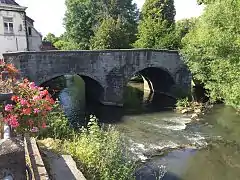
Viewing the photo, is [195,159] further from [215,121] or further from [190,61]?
[190,61]

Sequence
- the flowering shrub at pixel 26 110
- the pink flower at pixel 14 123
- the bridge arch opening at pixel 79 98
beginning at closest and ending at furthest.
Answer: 1. the pink flower at pixel 14 123
2. the flowering shrub at pixel 26 110
3. the bridge arch opening at pixel 79 98

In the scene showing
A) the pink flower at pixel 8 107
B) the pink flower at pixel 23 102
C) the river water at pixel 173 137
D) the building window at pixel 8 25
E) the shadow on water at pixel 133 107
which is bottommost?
the river water at pixel 173 137

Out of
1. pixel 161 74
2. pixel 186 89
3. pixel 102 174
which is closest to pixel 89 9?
pixel 161 74

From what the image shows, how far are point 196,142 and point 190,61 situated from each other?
356 inches

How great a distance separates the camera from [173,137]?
1585 cm

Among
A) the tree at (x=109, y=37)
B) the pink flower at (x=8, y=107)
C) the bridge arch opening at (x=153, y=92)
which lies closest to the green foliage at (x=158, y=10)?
the tree at (x=109, y=37)

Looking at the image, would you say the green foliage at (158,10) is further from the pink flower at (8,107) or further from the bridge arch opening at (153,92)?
the pink flower at (8,107)

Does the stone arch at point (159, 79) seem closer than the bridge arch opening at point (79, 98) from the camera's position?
No

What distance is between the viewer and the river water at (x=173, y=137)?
476 inches

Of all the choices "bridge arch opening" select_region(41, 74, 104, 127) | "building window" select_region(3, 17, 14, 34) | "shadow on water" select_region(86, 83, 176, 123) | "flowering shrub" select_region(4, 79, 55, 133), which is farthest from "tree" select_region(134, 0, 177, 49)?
"flowering shrub" select_region(4, 79, 55, 133)

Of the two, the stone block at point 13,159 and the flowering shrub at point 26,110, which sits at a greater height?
the flowering shrub at point 26,110

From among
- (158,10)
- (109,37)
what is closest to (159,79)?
(109,37)

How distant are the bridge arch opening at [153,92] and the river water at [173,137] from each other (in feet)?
0.28

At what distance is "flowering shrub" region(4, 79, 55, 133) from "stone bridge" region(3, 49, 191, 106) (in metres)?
11.5
